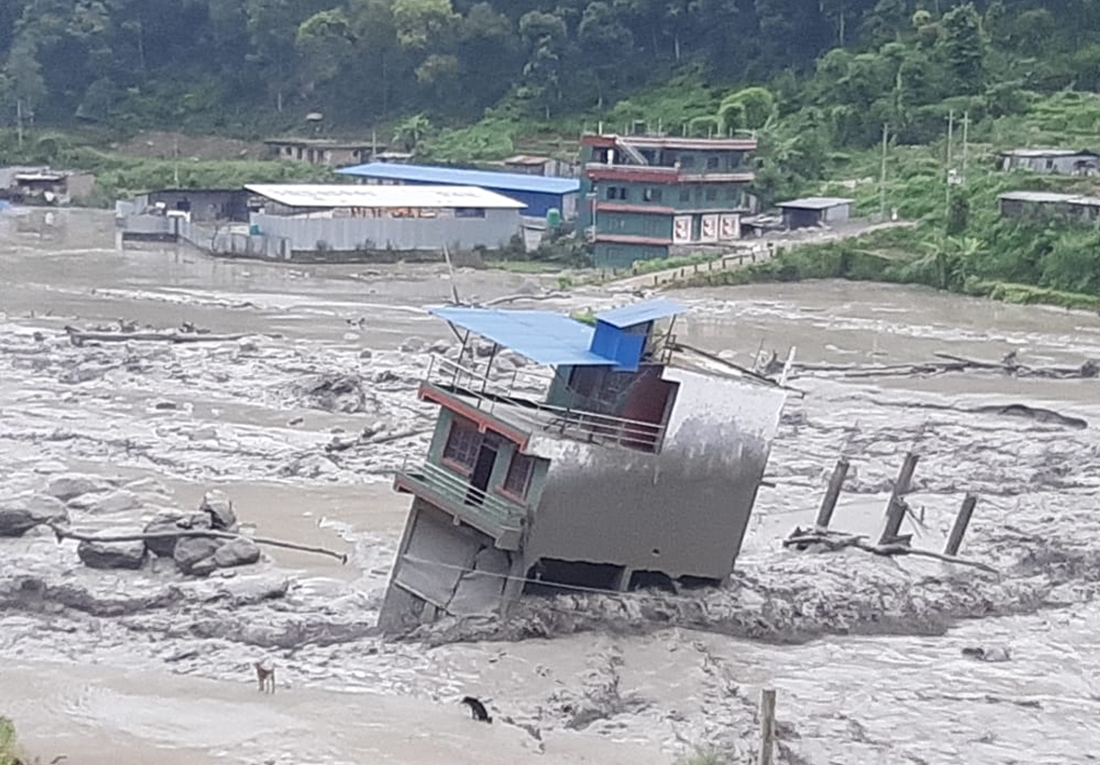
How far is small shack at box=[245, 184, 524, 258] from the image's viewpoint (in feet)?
206

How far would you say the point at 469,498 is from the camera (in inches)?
786

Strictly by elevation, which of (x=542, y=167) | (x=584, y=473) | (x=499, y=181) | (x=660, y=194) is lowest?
(x=584, y=473)

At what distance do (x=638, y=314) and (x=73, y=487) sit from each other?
10.9 m

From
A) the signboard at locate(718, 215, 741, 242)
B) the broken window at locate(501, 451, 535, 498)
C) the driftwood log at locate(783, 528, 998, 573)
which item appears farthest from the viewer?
the signboard at locate(718, 215, 741, 242)

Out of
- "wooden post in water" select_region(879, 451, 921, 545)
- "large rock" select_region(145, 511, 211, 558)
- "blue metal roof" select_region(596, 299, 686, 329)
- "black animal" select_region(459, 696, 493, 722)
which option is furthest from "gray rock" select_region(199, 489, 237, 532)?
"wooden post in water" select_region(879, 451, 921, 545)

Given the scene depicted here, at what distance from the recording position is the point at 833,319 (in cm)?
4884

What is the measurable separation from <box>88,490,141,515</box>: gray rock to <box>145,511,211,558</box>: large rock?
3.61 feet

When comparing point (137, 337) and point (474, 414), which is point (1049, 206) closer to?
point (137, 337)

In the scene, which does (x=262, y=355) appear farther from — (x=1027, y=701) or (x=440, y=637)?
(x=1027, y=701)

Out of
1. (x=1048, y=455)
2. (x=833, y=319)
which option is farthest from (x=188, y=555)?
(x=833, y=319)

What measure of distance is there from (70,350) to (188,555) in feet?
67.0

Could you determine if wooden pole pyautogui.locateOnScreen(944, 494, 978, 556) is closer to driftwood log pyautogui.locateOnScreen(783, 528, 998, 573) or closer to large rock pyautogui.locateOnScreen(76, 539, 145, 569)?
driftwood log pyautogui.locateOnScreen(783, 528, 998, 573)

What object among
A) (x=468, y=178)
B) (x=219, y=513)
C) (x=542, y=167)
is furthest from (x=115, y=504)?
(x=542, y=167)

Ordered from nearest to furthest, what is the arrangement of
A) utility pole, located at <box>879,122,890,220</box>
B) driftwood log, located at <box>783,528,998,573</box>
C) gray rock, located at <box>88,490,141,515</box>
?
driftwood log, located at <box>783,528,998,573</box>
gray rock, located at <box>88,490,141,515</box>
utility pole, located at <box>879,122,890,220</box>
